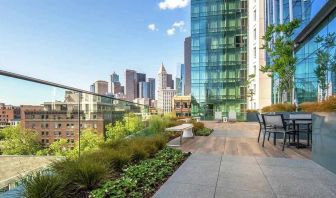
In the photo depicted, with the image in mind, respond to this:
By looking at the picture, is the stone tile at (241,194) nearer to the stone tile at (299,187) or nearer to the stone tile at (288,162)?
the stone tile at (299,187)

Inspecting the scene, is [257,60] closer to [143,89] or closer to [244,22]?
[244,22]

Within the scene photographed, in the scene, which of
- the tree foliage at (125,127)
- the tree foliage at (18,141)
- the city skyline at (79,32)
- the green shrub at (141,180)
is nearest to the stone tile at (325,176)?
the green shrub at (141,180)

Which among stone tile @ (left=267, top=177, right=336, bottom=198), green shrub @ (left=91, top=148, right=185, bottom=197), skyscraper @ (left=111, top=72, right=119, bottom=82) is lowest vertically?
stone tile @ (left=267, top=177, right=336, bottom=198)

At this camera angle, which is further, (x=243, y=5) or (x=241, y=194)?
(x=243, y=5)

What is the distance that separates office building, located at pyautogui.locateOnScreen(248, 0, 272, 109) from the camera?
998 inches

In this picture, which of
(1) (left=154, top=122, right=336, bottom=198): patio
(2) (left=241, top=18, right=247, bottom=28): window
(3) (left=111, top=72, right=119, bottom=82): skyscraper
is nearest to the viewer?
(1) (left=154, top=122, right=336, bottom=198): patio

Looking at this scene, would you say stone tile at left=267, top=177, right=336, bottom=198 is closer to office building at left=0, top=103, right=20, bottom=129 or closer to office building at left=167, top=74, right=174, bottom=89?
office building at left=0, top=103, right=20, bottom=129

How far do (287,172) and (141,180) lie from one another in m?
2.49

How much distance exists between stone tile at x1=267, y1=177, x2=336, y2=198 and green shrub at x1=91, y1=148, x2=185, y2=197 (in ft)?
5.29

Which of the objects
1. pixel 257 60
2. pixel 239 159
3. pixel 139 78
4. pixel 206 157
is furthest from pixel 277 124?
pixel 139 78

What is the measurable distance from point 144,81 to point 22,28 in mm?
139598

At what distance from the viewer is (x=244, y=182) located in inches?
141

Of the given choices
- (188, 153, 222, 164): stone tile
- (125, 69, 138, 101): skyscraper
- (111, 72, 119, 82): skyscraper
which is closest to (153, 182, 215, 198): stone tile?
(188, 153, 222, 164): stone tile

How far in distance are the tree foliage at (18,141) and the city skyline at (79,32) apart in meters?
25.5
